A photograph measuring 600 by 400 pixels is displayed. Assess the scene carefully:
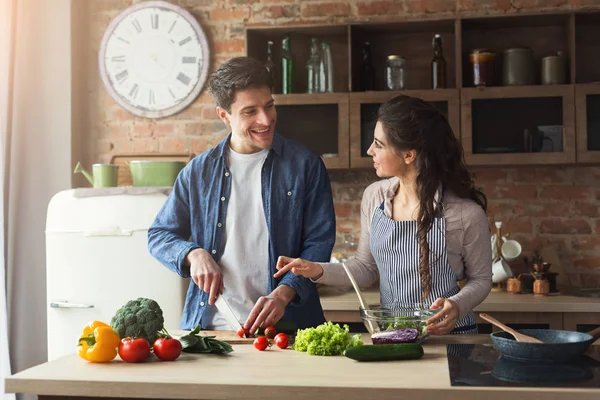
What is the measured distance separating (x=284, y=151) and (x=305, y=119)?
141 centimetres

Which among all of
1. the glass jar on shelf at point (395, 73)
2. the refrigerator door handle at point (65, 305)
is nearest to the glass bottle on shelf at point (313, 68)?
the glass jar on shelf at point (395, 73)

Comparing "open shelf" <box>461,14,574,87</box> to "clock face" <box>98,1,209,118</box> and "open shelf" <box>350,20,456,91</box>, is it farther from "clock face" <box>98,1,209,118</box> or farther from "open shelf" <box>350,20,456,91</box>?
"clock face" <box>98,1,209,118</box>

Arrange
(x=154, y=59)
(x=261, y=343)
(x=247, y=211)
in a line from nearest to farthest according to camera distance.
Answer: (x=261, y=343), (x=247, y=211), (x=154, y=59)

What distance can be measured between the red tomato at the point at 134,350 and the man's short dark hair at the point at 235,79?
88 cm

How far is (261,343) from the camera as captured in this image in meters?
2.11

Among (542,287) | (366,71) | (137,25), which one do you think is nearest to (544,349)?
(542,287)

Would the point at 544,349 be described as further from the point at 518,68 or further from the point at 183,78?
the point at 183,78

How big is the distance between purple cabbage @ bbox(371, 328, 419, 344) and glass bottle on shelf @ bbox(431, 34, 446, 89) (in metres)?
2.10

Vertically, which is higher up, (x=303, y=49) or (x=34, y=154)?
(x=303, y=49)

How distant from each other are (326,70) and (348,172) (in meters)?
0.59

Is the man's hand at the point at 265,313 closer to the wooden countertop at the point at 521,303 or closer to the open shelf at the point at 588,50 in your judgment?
the wooden countertop at the point at 521,303

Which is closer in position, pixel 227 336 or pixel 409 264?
pixel 227 336

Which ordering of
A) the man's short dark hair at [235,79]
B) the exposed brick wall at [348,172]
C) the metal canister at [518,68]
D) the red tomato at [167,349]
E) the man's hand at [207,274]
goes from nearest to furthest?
1. the red tomato at [167,349]
2. the man's hand at [207,274]
3. the man's short dark hair at [235,79]
4. the metal canister at [518,68]
5. the exposed brick wall at [348,172]

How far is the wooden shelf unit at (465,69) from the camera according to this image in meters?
3.78
